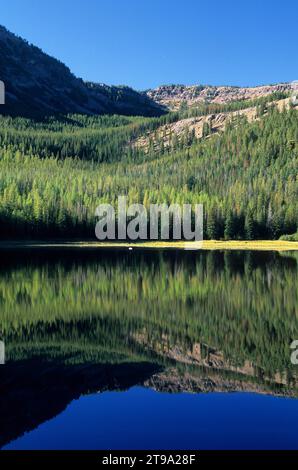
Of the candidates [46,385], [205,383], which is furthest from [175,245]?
[46,385]

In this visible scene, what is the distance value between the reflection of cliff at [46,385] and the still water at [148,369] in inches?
2.0

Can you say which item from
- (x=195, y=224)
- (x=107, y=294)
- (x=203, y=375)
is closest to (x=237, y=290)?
(x=107, y=294)

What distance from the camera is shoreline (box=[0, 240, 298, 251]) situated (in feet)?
515

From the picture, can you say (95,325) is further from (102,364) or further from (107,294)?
(107,294)

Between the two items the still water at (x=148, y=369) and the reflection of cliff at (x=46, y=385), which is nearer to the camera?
the still water at (x=148, y=369)

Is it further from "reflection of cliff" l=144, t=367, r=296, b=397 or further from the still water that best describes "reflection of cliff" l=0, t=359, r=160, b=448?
"reflection of cliff" l=144, t=367, r=296, b=397

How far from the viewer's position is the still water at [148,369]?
20828 mm

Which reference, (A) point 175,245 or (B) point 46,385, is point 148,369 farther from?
(A) point 175,245

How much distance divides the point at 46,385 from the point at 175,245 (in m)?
140

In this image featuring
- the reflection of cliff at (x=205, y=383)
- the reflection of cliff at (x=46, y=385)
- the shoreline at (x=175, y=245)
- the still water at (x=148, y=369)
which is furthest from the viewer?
the shoreline at (x=175, y=245)

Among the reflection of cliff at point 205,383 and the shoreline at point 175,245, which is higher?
the shoreline at point 175,245

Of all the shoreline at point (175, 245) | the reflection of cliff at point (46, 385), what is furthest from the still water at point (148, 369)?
the shoreline at point (175, 245)

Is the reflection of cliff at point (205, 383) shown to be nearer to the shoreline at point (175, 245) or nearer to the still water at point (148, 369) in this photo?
the still water at point (148, 369)

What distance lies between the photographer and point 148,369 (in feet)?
96.5
